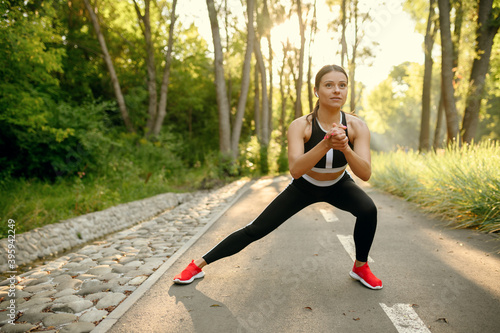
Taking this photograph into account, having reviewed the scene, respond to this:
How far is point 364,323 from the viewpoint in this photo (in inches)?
120

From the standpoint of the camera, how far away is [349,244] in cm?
561

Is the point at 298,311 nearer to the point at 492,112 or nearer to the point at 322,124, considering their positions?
the point at 322,124

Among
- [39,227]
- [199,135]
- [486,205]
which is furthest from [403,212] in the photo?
[199,135]

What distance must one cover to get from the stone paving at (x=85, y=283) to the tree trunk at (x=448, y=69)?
35.2ft

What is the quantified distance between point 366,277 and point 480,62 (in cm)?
1308

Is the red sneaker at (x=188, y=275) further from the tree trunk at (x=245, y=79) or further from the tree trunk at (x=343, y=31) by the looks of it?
the tree trunk at (x=343, y=31)

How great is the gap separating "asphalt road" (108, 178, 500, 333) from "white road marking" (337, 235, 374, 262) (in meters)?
0.02

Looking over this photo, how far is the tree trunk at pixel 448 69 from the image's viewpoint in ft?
42.1

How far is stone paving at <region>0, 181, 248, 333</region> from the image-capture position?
132 inches

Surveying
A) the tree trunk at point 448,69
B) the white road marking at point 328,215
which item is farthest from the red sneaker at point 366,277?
the tree trunk at point 448,69

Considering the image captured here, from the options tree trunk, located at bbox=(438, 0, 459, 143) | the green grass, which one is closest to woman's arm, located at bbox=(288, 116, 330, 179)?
the green grass

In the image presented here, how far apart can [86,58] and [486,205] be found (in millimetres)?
21655

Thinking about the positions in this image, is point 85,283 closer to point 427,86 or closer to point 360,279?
point 360,279

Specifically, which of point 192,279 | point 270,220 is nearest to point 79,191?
point 192,279
